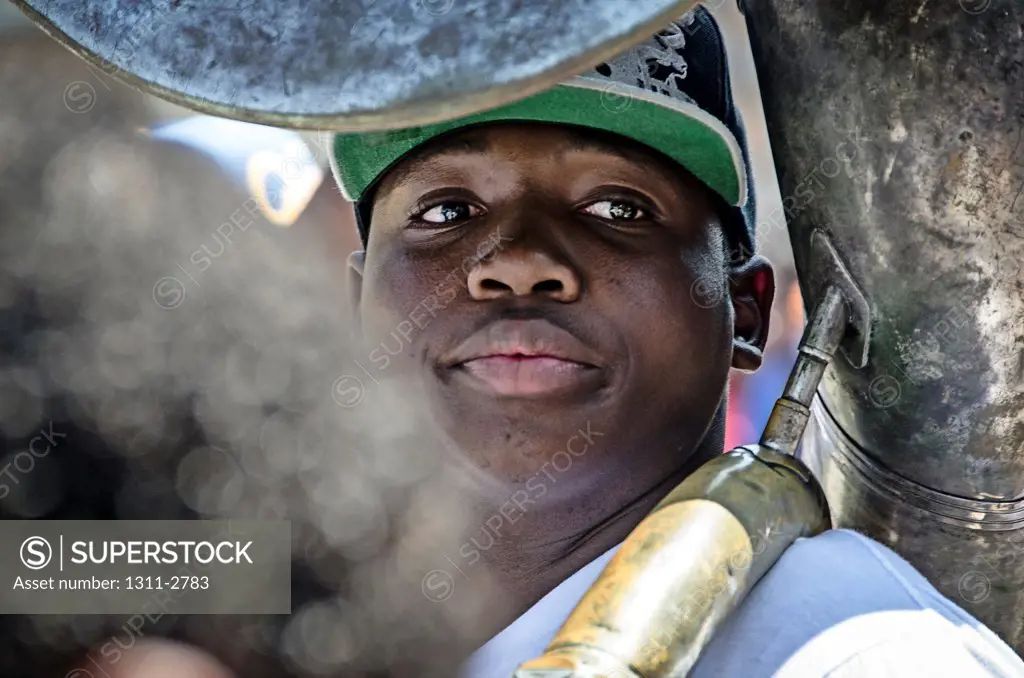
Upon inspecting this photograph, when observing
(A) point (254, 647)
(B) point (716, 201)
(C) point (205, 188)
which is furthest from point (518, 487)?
(C) point (205, 188)

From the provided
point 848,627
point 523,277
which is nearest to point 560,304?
point 523,277

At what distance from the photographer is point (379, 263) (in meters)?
1.46

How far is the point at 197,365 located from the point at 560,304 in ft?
3.38

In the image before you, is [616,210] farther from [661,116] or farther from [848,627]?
[848,627]

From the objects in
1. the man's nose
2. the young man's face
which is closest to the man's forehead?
the young man's face

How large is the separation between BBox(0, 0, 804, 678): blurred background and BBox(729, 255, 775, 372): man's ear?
0.18 meters

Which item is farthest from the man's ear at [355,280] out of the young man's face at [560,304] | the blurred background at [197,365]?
the young man's face at [560,304]

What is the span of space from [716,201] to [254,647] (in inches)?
43.0

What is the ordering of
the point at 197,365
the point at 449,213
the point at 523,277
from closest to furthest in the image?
the point at 523,277, the point at 449,213, the point at 197,365

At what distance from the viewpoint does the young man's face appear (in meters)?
1.29

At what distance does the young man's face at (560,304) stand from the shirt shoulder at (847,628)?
13.1 inches

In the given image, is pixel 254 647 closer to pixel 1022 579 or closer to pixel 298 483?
pixel 298 483

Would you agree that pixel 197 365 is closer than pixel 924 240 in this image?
No

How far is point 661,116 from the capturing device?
130 centimetres
